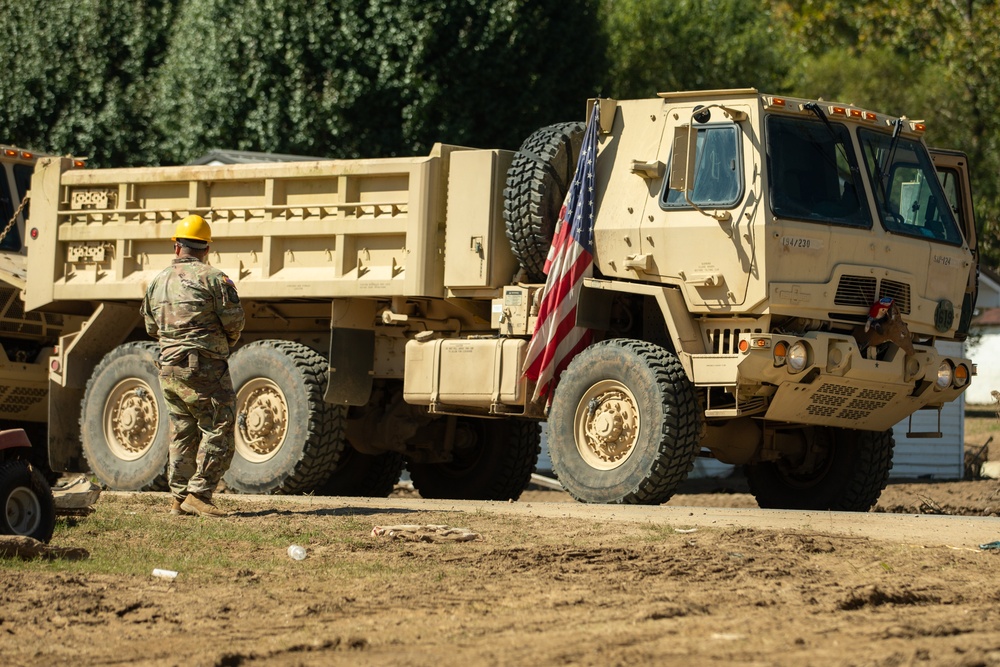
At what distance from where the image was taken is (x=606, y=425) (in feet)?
38.3

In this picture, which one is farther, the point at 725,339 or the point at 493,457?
the point at 493,457

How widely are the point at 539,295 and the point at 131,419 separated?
13.3 feet

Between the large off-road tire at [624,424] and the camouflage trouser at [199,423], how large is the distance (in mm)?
2563

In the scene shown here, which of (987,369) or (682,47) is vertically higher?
(682,47)

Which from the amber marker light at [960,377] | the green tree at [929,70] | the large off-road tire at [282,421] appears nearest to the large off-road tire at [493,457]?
the large off-road tire at [282,421]

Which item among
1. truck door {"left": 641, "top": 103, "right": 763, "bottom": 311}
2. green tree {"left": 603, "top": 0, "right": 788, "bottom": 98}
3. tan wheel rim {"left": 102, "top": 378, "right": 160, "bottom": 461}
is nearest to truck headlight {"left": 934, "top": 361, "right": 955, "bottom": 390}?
truck door {"left": 641, "top": 103, "right": 763, "bottom": 311}

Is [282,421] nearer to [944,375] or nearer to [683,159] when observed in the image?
[683,159]

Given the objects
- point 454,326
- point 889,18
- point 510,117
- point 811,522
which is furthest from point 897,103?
point 811,522

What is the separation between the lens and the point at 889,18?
37281mm

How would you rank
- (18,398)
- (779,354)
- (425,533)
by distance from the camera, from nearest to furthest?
(425,533) → (779,354) → (18,398)

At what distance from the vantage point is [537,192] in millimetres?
12188

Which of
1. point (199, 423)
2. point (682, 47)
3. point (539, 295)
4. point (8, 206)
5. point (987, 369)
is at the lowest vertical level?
point (199, 423)

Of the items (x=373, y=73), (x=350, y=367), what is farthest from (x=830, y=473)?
(x=373, y=73)

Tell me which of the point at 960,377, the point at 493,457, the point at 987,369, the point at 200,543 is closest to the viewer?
the point at 200,543
